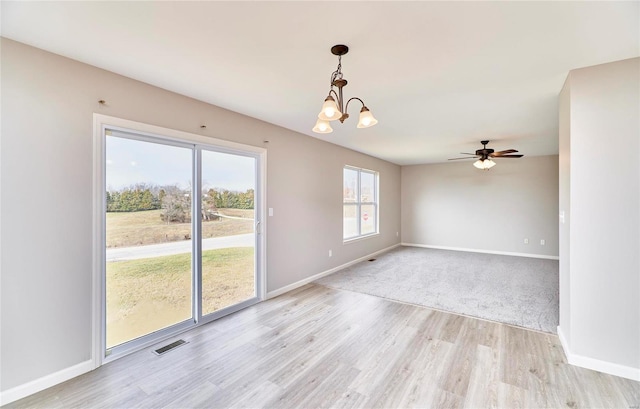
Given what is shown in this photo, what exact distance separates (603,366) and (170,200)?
4.04 metres

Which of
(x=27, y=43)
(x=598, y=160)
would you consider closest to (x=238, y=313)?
(x=27, y=43)

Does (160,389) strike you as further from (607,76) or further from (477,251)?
(477,251)

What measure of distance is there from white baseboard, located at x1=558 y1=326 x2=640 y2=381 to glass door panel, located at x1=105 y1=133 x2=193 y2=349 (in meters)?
3.59

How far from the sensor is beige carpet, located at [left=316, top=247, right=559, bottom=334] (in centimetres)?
334

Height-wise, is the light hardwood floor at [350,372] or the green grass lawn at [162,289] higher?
the green grass lawn at [162,289]

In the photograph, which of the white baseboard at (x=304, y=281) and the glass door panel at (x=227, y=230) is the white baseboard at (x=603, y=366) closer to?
the white baseboard at (x=304, y=281)

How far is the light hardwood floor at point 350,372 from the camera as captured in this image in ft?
6.15

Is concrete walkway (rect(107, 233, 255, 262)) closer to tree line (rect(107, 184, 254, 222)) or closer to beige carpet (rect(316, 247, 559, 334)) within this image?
tree line (rect(107, 184, 254, 222))

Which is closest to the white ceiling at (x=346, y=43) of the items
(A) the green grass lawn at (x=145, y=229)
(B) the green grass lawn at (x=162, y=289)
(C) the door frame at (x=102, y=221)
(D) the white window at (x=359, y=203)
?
(C) the door frame at (x=102, y=221)

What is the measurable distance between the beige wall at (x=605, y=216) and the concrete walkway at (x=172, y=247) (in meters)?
3.35

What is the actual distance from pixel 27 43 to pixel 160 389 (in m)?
2.63

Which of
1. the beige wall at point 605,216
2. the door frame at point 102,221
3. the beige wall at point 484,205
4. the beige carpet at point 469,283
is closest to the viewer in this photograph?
the beige wall at point 605,216

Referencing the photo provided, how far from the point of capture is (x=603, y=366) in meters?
2.15

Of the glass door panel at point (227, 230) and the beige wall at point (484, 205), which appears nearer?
the glass door panel at point (227, 230)
